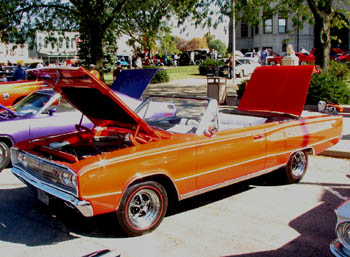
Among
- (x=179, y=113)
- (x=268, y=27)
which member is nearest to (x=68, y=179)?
(x=179, y=113)

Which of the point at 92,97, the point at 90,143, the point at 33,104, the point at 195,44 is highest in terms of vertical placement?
the point at 195,44

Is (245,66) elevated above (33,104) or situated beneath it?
elevated above

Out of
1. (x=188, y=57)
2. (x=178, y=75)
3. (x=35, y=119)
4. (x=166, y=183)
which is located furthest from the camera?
(x=188, y=57)

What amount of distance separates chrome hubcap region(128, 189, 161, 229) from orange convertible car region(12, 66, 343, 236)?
12 millimetres

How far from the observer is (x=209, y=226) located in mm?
4941

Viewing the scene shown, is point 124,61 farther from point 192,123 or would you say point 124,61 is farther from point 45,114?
point 192,123

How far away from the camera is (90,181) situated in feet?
13.6

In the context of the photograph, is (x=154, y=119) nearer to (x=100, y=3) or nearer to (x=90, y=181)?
(x=90, y=181)

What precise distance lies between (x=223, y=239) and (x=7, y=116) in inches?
208

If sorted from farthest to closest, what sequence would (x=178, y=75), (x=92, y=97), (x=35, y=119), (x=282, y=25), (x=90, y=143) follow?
(x=282, y=25)
(x=178, y=75)
(x=35, y=119)
(x=90, y=143)
(x=92, y=97)

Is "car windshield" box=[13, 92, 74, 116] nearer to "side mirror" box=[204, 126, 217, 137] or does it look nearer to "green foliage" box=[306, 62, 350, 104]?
"side mirror" box=[204, 126, 217, 137]

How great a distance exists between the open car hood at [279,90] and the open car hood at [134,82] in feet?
6.17

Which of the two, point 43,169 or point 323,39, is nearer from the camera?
point 43,169

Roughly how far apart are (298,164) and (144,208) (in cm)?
303
